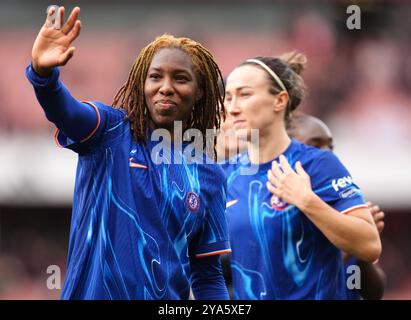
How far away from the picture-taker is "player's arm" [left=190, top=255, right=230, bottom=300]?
4133mm

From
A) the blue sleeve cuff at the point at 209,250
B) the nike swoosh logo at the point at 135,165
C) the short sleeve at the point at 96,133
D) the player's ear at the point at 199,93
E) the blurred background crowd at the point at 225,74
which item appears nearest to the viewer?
the short sleeve at the point at 96,133

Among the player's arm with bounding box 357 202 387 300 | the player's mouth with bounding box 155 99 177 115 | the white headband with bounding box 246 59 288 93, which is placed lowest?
the player's arm with bounding box 357 202 387 300

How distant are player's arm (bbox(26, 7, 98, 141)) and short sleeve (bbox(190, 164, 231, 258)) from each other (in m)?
0.84

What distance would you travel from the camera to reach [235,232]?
5.32 meters

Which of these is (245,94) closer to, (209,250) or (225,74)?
(209,250)

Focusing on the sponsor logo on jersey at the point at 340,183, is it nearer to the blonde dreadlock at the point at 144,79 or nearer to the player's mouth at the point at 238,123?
the player's mouth at the point at 238,123

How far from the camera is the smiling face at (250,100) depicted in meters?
5.43

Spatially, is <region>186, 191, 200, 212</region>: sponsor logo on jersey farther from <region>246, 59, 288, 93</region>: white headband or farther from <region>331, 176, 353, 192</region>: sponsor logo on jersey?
<region>246, 59, 288, 93</region>: white headband

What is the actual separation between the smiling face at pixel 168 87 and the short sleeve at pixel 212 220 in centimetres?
36

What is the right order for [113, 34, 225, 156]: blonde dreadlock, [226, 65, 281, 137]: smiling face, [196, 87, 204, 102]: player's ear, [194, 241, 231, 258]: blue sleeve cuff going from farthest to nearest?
1. [226, 65, 281, 137]: smiling face
2. [194, 241, 231, 258]: blue sleeve cuff
3. [196, 87, 204, 102]: player's ear
4. [113, 34, 225, 156]: blonde dreadlock

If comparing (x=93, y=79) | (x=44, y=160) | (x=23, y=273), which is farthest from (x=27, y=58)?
(x=23, y=273)

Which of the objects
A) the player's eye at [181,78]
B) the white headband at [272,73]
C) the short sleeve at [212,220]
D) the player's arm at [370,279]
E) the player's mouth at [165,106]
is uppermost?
the white headband at [272,73]

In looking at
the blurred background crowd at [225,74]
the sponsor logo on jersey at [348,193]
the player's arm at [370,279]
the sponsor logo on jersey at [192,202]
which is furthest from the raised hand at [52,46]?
the blurred background crowd at [225,74]

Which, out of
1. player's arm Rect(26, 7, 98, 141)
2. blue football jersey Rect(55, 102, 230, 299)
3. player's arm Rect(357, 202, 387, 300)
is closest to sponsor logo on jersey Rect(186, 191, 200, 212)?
blue football jersey Rect(55, 102, 230, 299)
